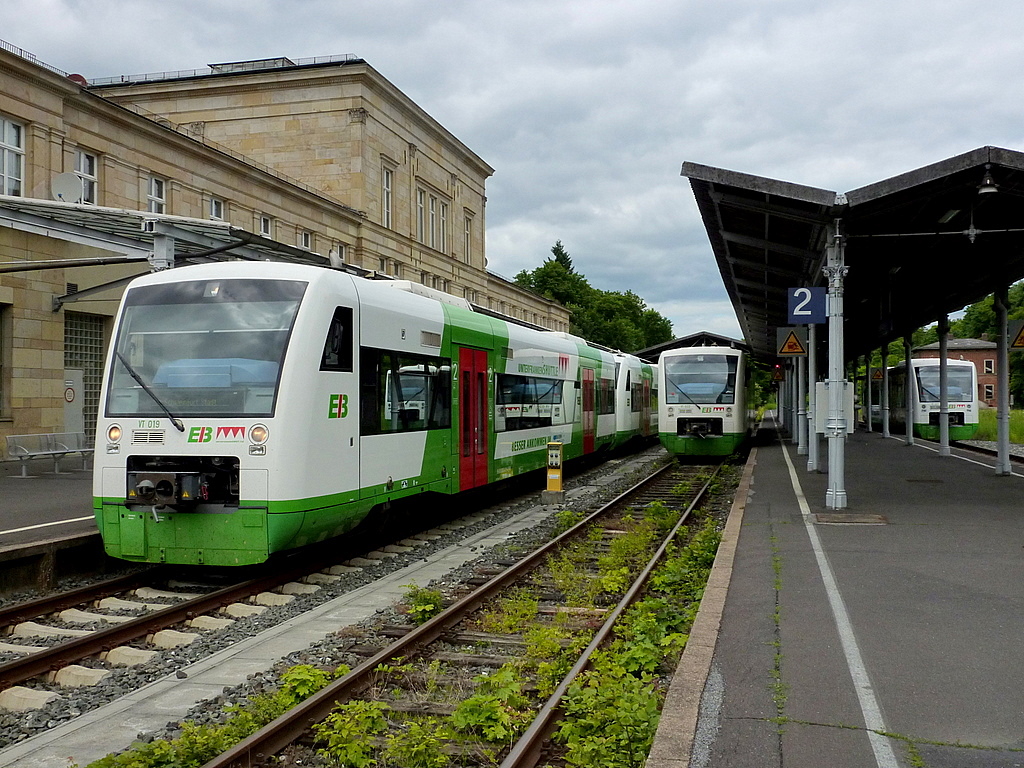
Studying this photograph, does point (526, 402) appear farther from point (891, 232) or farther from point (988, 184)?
point (988, 184)

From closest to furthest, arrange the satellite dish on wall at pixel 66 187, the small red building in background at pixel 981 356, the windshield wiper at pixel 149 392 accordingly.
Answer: the windshield wiper at pixel 149 392 < the satellite dish on wall at pixel 66 187 < the small red building in background at pixel 981 356

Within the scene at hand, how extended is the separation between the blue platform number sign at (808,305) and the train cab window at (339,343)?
23.9ft

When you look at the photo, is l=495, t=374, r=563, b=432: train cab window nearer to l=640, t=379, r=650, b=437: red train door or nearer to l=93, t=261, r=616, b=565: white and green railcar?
l=93, t=261, r=616, b=565: white and green railcar

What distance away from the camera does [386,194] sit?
138ft

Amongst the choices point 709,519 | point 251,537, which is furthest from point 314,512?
point 709,519

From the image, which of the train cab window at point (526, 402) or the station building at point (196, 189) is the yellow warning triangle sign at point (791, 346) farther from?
the station building at point (196, 189)

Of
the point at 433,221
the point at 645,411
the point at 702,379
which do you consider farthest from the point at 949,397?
the point at 433,221

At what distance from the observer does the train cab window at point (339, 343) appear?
9188mm

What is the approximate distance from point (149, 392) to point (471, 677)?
173 inches

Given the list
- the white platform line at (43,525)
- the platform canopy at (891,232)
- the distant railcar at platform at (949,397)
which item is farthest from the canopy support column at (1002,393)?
the distant railcar at platform at (949,397)

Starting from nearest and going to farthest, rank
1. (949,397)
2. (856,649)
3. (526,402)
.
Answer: (856,649) → (526,402) → (949,397)

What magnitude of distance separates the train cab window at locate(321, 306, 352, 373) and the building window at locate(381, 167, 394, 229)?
3260cm

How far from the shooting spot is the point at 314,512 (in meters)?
8.93

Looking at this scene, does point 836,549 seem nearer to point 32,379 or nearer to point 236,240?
point 236,240
